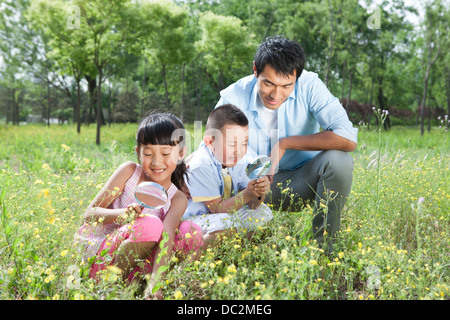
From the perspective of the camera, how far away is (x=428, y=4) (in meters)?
15.1

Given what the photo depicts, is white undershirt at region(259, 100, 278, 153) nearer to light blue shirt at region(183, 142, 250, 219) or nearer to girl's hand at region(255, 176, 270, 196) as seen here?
light blue shirt at region(183, 142, 250, 219)

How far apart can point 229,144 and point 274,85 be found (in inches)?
21.2

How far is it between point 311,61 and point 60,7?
1785 cm

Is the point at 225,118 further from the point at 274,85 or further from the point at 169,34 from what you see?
the point at 169,34

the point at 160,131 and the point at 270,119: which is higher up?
the point at 270,119

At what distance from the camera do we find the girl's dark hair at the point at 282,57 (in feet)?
8.56

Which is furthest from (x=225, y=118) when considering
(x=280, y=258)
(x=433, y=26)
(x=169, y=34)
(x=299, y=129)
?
(x=433, y=26)

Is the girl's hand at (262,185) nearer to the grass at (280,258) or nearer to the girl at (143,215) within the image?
the grass at (280,258)

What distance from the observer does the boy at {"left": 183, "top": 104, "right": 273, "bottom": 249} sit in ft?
8.07

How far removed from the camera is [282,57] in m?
2.60

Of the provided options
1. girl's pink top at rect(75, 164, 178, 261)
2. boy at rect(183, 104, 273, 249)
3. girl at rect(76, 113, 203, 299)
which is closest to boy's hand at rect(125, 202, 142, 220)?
girl at rect(76, 113, 203, 299)

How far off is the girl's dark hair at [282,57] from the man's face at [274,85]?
0.10 feet

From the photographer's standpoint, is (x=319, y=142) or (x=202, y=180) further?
(x=319, y=142)

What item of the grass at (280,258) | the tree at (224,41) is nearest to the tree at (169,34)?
the tree at (224,41)
